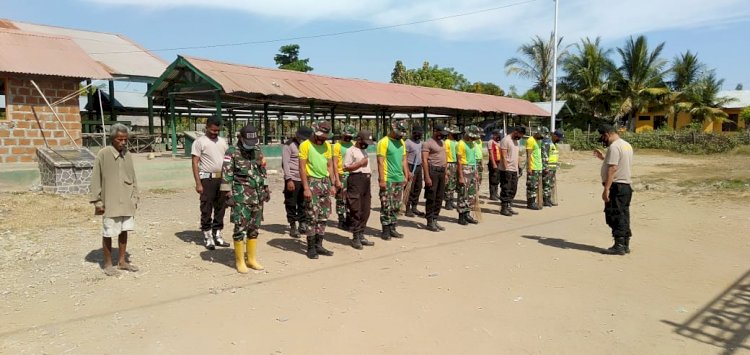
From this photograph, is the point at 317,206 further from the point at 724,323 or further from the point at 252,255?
the point at 724,323

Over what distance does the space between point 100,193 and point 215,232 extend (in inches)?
61.8

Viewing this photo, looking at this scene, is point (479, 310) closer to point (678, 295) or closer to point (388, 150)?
point (678, 295)

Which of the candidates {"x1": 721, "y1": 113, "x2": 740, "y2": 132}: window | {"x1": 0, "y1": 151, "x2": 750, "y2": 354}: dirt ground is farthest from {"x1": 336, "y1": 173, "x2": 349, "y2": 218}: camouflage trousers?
{"x1": 721, "y1": 113, "x2": 740, "y2": 132}: window

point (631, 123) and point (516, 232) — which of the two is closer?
point (516, 232)

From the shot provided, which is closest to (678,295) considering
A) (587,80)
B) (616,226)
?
(616,226)

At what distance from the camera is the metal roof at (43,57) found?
473 inches

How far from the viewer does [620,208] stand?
633cm

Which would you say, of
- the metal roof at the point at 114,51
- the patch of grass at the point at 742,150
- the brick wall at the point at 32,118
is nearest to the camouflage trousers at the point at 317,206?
the brick wall at the point at 32,118

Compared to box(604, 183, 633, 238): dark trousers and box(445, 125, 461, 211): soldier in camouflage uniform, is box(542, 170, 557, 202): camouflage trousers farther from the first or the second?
box(604, 183, 633, 238): dark trousers

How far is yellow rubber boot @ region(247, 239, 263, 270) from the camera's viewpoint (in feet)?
18.0

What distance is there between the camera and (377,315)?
167 inches

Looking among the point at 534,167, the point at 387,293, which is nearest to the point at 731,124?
the point at 534,167

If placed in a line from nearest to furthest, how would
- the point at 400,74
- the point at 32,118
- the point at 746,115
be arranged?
the point at 32,118 < the point at 746,115 < the point at 400,74

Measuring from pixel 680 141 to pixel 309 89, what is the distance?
2266 cm
